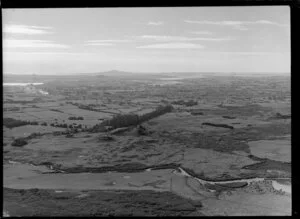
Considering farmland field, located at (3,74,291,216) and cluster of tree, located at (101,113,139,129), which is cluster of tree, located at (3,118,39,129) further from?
cluster of tree, located at (101,113,139,129)

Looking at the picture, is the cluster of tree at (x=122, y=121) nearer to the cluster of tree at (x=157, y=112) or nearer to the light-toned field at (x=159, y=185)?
the cluster of tree at (x=157, y=112)

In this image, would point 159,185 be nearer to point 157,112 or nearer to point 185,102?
point 157,112

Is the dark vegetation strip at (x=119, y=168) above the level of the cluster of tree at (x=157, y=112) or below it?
below

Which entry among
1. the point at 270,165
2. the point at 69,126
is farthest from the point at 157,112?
the point at 270,165

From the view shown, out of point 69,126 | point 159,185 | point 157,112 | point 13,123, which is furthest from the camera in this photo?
point 157,112

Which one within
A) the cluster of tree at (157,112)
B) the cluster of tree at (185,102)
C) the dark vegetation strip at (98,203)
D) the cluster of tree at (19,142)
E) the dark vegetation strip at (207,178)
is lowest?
the dark vegetation strip at (98,203)

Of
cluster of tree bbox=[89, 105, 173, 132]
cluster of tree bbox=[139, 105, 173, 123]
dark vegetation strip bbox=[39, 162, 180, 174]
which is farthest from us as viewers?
cluster of tree bbox=[139, 105, 173, 123]

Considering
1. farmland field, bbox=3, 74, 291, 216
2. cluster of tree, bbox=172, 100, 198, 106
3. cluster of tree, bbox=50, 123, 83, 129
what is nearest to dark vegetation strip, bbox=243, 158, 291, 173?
farmland field, bbox=3, 74, 291, 216

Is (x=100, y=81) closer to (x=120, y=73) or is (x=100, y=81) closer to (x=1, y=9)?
(x=120, y=73)

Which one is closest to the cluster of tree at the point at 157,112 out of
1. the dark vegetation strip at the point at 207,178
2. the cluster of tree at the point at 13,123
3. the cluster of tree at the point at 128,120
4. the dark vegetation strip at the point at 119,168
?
the cluster of tree at the point at 128,120

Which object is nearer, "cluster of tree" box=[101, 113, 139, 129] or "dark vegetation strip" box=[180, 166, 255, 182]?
"dark vegetation strip" box=[180, 166, 255, 182]
